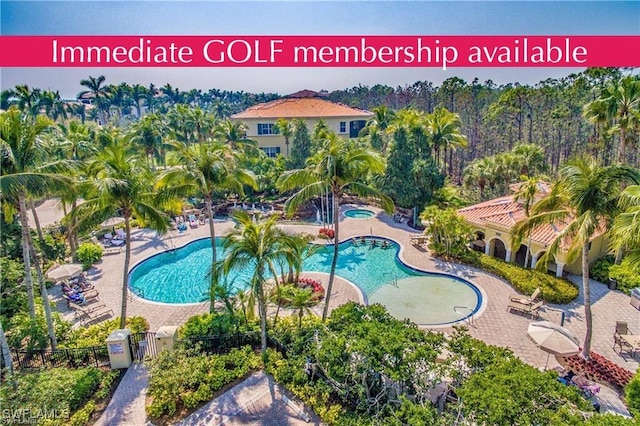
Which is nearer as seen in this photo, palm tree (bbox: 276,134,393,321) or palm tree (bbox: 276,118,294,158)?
palm tree (bbox: 276,134,393,321)

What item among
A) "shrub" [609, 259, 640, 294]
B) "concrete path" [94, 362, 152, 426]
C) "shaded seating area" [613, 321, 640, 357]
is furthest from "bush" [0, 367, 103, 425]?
"shrub" [609, 259, 640, 294]

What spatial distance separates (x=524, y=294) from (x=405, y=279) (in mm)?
5657

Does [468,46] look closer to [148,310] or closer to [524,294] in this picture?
[524,294]

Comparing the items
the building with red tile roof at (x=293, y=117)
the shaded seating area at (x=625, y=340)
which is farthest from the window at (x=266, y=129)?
the shaded seating area at (x=625, y=340)

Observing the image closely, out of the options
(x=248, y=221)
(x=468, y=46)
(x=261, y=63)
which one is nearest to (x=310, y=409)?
(x=248, y=221)

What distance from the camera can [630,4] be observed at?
9.81m

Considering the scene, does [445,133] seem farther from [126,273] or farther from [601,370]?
[126,273]

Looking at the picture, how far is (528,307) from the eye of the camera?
15.4 meters

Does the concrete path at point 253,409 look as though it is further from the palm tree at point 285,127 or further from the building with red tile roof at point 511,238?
the palm tree at point 285,127

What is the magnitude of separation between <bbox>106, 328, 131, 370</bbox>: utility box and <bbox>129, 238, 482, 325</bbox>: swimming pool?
3583 mm

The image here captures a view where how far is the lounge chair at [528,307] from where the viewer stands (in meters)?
15.2

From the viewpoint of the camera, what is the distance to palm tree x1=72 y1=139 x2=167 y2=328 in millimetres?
12180

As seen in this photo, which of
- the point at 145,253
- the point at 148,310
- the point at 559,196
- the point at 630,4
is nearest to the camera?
the point at 630,4

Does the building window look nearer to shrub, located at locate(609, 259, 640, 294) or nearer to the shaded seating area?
shrub, located at locate(609, 259, 640, 294)
